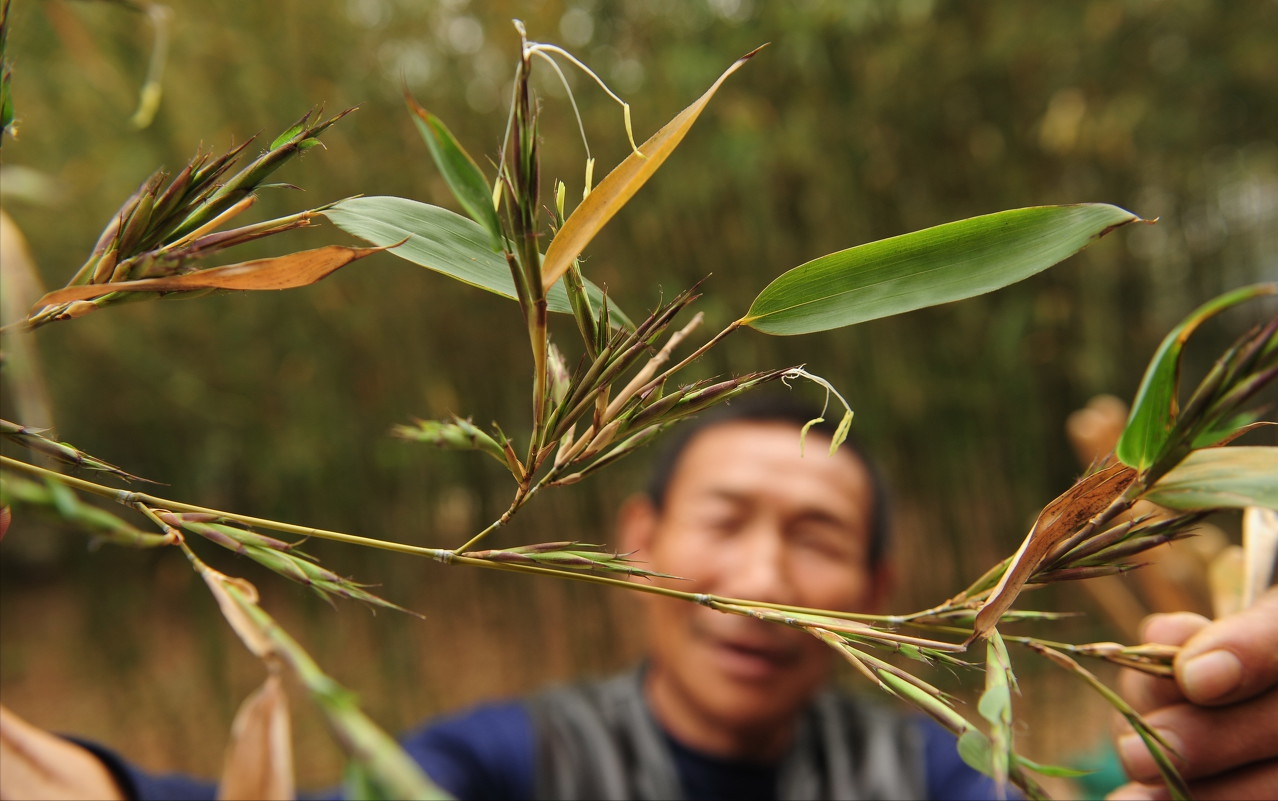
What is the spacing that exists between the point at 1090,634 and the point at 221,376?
1.77 meters

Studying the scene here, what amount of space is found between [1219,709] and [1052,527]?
0.18m

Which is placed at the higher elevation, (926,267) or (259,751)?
(926,267)

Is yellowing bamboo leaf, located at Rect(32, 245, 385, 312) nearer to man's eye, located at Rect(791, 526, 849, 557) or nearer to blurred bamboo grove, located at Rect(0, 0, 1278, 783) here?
man's eye, located at Rect(791, 526, 849, 557)

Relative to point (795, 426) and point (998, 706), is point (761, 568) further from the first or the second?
point (998, 706)

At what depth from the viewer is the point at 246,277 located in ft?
0.68

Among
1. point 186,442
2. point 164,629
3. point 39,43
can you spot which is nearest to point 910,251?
point 39,43

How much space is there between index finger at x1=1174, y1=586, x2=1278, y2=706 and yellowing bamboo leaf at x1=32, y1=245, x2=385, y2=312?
1.02 feet

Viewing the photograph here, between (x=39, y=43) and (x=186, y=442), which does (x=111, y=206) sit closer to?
(x=39, y=43)

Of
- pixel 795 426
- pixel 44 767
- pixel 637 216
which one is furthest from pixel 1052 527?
pixel 637 216

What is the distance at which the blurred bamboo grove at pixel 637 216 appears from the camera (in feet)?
4.24

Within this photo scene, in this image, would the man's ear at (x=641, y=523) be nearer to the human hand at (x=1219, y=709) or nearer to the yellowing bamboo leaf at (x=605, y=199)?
the human hand at (x=1219, y=709)

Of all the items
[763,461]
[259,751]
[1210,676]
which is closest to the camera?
[259,751]

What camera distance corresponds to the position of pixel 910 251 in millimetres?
235

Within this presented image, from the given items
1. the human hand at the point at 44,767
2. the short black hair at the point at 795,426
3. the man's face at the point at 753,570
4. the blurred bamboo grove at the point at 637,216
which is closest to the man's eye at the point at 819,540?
the man's face at the point at 753,570
